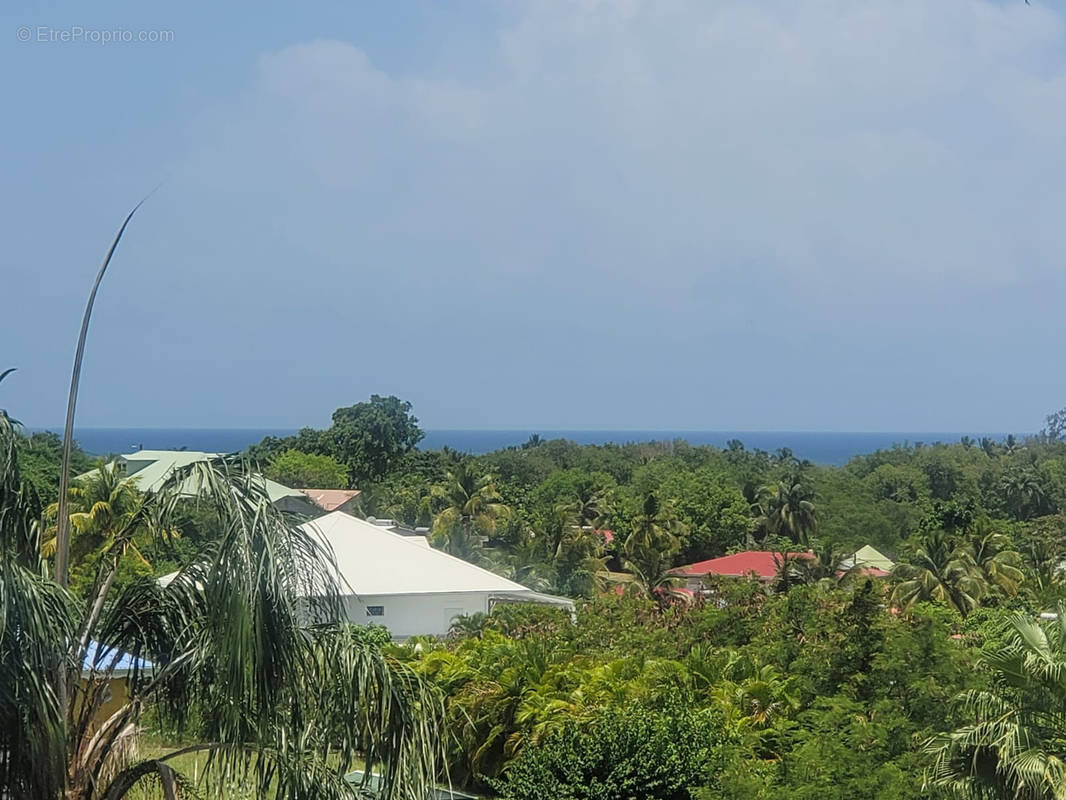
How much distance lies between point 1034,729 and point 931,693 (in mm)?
4467

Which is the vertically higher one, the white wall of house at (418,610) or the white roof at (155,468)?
the white roof at (155,468)

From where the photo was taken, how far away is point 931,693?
51.9 feet

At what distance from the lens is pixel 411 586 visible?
1302 inches

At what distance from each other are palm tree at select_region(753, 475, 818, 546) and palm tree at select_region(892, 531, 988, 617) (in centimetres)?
2281

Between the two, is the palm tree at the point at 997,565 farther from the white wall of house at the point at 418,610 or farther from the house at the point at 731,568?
the white wall of house at the point at 418,610

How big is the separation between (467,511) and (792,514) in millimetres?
18688

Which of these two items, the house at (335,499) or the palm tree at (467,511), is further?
the house at (335,499)

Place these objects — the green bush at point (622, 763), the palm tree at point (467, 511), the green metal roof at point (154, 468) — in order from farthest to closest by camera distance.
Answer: the palm tree at point (467, 511) → the green metal roof at point (154, 468) → the green bush at point (622, 763)

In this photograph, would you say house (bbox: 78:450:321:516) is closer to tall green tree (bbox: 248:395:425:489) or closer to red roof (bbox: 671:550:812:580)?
tall green tree (bbox: 248:395:425:489)

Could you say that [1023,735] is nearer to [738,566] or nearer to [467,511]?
[738,566]

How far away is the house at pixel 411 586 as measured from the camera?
108 feet

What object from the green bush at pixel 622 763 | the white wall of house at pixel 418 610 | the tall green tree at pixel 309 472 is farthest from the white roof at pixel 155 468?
the green bush at pixel 622 763

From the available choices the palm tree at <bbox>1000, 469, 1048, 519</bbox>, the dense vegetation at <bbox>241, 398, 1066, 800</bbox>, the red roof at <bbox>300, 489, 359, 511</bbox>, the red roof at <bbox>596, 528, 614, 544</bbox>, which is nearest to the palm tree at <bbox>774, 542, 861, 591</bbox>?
the dense vegetation at <bbox>241, 398, 1066, 800</bbox>

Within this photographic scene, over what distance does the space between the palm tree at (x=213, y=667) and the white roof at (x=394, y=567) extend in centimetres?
2333
